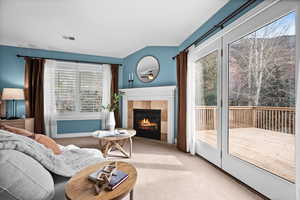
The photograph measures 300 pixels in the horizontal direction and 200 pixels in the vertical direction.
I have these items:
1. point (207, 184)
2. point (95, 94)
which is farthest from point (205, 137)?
point (95, 94)

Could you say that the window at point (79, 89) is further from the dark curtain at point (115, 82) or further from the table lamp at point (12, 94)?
the table lamp at point (12, 94)

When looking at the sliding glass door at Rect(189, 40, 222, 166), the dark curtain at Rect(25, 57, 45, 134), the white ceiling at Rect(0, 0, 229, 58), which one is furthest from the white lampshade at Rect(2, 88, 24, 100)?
the sliding glass door at Rect(189, 40, 222, 166)

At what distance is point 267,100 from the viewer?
1.68 m

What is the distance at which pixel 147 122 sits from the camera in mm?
4121

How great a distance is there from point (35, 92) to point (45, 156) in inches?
135

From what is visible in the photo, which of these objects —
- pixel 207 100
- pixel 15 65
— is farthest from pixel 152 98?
pixel 15 65

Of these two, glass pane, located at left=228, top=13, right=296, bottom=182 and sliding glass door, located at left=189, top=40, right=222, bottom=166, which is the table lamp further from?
glass pane, located at left=228, top=13, right=296, bottom=182

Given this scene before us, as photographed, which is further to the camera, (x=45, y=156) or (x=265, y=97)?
(x=265, y=97)

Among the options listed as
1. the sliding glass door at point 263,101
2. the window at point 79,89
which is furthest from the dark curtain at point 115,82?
the sliding glass door at point 263,101

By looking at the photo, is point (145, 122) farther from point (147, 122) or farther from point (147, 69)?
point (147, 69)

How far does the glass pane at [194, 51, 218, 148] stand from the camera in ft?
8.11

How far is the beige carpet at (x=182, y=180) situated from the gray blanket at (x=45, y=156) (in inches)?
28.7

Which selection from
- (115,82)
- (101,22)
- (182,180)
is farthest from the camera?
(115,82)

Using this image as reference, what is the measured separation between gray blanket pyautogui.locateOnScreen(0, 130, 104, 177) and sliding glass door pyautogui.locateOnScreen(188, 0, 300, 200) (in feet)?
6.02
